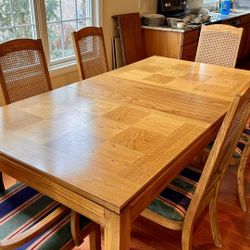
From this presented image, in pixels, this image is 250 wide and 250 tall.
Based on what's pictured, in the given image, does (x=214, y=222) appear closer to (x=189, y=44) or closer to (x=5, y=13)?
(x=5, y=13)

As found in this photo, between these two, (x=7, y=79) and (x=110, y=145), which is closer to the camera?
(x=110, y=145)

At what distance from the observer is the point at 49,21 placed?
9.77 ft

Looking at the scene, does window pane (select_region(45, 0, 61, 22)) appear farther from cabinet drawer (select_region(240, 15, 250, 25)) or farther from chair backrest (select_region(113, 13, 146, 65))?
cabinet drawer (select_region(240, 15, 250, 25))

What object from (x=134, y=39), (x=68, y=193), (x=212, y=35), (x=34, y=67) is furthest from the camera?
(x=134, y=39)

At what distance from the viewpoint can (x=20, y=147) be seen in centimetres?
120

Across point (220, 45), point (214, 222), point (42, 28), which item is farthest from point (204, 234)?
point (42, 28)

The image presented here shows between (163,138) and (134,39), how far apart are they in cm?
271

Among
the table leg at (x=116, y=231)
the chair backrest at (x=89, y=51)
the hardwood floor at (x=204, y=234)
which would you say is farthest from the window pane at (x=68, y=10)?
the table leg at (x=116, y=231)

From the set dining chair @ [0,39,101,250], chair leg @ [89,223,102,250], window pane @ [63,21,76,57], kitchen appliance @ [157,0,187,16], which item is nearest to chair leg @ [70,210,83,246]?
dining chair @ [0,39,101,250]

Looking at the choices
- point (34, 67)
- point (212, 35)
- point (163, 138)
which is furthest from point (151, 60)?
point (163, 138)

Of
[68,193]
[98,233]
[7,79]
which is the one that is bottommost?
[98,233]

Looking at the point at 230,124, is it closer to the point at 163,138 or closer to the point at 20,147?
the point at 163,138

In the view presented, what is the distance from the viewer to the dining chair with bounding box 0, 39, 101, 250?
1.07 metres

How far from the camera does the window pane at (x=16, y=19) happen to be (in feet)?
8.58
